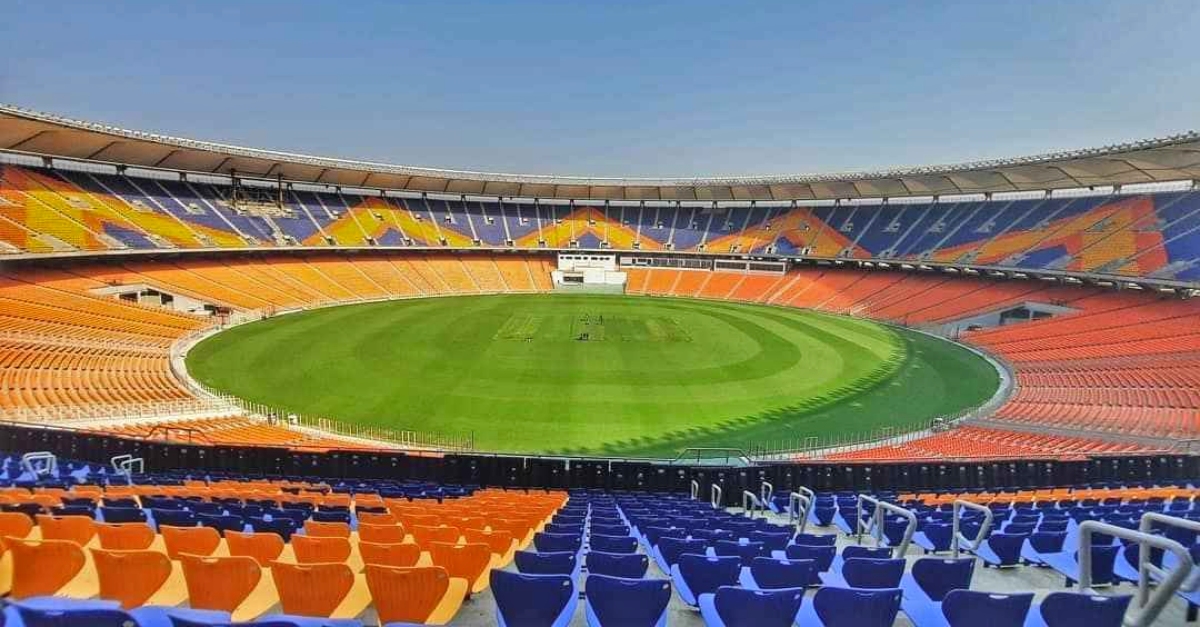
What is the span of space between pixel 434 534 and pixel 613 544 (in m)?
1.83

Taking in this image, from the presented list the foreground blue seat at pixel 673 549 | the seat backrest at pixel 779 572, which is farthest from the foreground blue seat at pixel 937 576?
the foreground blue seat at pixel 673 549

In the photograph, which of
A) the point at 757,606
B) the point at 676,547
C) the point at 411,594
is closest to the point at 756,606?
the point at 757,606

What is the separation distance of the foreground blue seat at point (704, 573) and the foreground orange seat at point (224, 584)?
3.02 meters

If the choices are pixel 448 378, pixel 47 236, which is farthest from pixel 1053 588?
pixel 47 236

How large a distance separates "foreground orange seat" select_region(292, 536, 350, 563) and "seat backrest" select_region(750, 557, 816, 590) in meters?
3.36

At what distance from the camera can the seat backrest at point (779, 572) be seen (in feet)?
14.9

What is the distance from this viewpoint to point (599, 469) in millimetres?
14000

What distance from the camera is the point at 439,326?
Result: 3794cm

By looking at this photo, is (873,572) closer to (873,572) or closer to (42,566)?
(873,572)

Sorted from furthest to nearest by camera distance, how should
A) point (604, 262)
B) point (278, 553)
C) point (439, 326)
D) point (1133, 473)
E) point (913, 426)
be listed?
point (604, 262)
point (439, 326)
point (913, 426)
point (1133, 473)
point (278, 553)

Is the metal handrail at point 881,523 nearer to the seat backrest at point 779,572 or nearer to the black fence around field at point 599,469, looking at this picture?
the seat backrest at point 779,572

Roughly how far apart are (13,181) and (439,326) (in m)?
28.9

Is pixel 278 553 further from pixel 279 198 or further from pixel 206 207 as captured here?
pixel 279 198

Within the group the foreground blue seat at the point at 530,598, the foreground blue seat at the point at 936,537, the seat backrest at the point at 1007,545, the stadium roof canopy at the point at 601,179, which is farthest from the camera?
the stadium roof canopy at the point at 601,179
